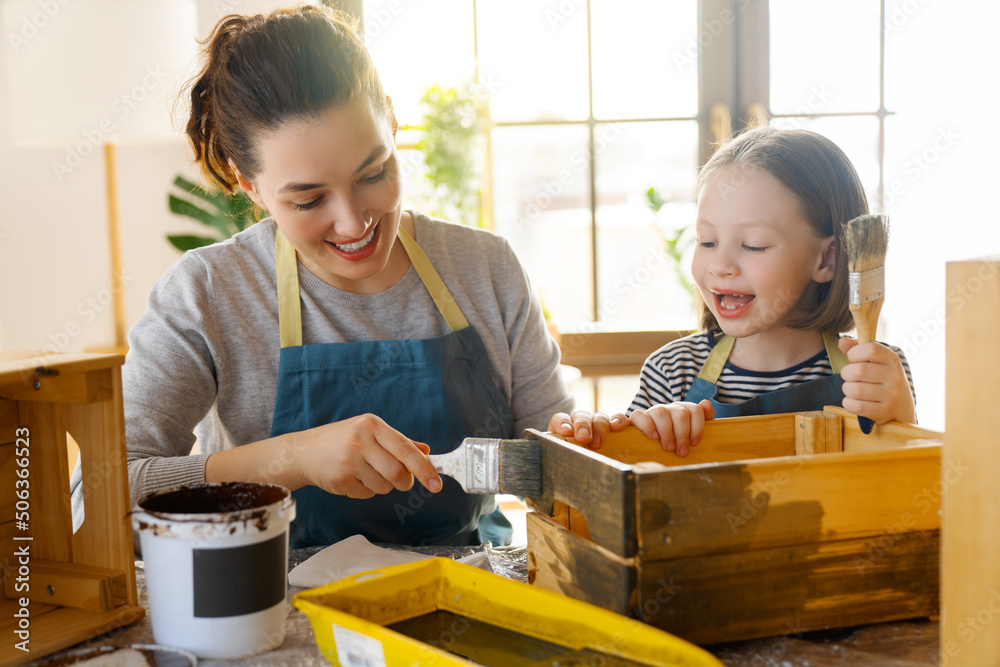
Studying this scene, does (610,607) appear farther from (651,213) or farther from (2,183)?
(2,183)

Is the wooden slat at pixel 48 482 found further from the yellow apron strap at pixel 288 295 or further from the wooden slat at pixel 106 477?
the yellow apron strap at pixel 288 295

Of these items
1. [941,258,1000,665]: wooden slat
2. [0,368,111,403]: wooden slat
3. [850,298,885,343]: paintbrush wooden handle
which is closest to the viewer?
[941,258,1000,665]: wooden slat

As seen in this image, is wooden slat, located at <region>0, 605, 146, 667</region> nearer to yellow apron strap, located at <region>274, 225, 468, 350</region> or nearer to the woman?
the woman

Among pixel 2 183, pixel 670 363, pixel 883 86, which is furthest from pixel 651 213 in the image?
pixel 2 183

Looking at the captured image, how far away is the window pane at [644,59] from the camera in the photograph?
3.13 metres

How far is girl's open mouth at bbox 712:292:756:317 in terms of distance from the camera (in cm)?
128

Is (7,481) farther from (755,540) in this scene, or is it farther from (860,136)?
(860,136)

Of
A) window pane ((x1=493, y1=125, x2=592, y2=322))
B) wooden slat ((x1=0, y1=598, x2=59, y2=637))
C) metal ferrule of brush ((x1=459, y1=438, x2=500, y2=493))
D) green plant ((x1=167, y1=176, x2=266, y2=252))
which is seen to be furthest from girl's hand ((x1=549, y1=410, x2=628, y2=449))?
window pane ((x1=493, y1=125, x2=592, y2=322))

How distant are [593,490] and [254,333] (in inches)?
28.9

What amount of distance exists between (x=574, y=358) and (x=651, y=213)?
2.10 ft

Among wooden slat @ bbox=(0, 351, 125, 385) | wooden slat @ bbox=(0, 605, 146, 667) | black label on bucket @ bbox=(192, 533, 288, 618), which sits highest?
wooden slat @ bbox=(0, 351, 125, 385)

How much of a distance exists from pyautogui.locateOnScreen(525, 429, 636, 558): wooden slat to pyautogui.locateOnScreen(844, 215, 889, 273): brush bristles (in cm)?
37

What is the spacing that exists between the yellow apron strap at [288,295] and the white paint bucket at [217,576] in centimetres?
56

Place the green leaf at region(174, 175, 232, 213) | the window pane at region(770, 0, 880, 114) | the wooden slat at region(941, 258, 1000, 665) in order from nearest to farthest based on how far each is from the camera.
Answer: the wooden slat at region(941, 258, 1000, 665), the green leaf at region(174, 175, 232, 213), the window pane at region(770, 0, 880, 114)
